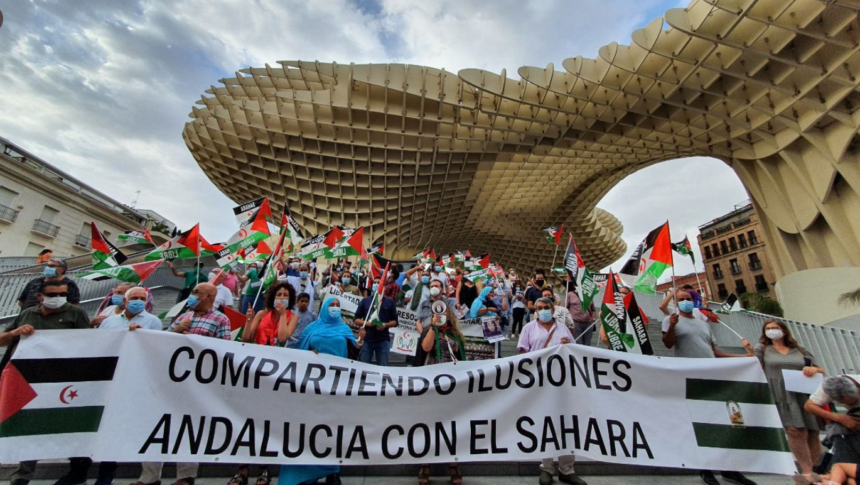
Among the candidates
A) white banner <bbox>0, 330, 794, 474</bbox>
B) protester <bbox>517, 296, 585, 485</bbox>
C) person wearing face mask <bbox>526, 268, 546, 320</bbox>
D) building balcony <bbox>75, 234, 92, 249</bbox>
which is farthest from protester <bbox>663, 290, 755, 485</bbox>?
building balcony <bbox>75, 234, 92, 249</bbox>

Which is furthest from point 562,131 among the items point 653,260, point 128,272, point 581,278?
point 128,272

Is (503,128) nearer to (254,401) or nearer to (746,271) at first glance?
(254,401)

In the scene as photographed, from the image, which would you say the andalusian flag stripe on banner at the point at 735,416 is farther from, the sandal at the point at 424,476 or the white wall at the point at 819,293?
the white wall at the point at 819,293

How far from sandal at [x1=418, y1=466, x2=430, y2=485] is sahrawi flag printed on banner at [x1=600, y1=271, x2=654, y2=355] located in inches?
106

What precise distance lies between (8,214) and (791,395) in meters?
31.8

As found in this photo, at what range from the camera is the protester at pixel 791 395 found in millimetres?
3639

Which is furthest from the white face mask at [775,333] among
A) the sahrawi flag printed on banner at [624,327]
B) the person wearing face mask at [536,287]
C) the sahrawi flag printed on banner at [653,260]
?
the person wearing face mask at [536,287]

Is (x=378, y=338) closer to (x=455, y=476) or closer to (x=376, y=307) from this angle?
(x=376, y=307)

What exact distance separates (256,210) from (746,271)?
59.6 metres

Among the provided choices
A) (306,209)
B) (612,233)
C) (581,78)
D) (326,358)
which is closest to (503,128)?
(581,78)

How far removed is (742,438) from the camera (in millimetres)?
3234

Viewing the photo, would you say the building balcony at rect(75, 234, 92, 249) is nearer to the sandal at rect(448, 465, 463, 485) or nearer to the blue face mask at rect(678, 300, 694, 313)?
the sandal at rect(448, 465, 463, 485)

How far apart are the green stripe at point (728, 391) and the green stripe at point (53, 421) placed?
199 inches

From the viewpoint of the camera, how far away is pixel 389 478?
345 cm
